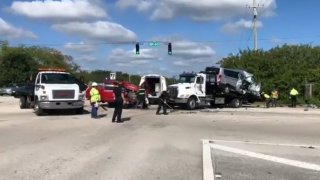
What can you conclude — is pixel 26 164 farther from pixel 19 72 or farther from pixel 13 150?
pixel 19 72

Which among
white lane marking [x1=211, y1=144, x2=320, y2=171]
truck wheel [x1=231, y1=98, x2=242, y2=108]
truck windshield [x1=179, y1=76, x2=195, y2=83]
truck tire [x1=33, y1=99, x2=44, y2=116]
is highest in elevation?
truck windshield [x1=179, y1=76, x2=195, y2=83]

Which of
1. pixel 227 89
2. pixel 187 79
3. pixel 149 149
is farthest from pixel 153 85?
pixel 149 149

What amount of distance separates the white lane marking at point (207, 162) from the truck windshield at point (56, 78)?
13209 millimetres

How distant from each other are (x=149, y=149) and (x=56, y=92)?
43.1 ft

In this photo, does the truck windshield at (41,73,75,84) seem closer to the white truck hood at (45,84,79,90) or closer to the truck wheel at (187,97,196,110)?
the white truck hood at (45,84,79,90)

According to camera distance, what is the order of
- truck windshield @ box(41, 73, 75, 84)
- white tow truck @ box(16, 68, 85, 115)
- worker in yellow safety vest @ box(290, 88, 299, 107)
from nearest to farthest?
white tow truck @ box(16, 68, 85, 115) → truck windshield @ box(41, 73, 75, 84) → worker in yellow safety vest @ box(290, 88, 299, 107)

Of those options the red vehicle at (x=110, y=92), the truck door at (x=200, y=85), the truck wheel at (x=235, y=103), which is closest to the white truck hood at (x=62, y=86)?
the red vehicle at (x=110, y=92)

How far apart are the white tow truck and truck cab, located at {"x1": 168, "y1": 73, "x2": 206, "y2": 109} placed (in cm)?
799

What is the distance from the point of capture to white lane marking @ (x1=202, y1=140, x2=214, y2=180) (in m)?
10.5

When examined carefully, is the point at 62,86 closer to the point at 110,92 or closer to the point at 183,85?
the point at 110,92

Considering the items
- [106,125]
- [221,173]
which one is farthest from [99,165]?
[106,125]

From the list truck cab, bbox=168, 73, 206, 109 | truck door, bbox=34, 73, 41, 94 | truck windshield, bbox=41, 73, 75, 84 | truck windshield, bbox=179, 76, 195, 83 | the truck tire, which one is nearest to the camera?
the truck tire

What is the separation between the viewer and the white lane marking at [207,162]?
10.5m

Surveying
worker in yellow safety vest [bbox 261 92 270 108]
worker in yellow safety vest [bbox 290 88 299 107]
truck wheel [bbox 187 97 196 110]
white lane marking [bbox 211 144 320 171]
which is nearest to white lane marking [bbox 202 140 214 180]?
white lane marking [bbox 211 144 320 171]
